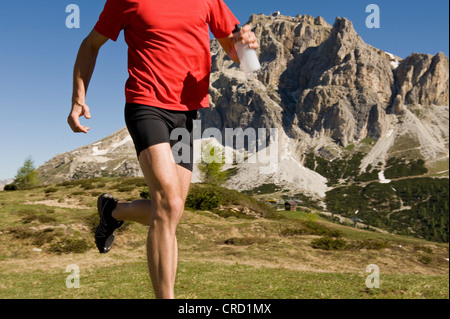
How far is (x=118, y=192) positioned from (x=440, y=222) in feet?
475

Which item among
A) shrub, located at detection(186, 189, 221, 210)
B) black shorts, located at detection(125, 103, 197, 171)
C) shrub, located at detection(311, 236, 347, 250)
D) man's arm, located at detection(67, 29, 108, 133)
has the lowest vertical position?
shrub, located at detection(311, 236, 347, 250)

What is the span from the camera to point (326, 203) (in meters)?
168

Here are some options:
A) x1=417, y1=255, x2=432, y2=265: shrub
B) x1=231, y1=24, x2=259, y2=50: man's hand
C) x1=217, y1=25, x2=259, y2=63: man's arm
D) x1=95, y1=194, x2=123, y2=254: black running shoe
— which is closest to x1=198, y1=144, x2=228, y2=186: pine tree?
x1=417, y1=255, x2=432, y2=265: shrub

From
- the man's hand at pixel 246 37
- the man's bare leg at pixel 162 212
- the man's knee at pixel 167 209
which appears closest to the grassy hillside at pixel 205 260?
the man's bare leg at pixel 162 212

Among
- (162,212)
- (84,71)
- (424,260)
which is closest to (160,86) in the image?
(84,71)

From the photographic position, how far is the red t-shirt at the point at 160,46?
305 centimetres

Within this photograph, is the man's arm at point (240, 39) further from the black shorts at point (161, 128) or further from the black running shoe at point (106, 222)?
the black running shoe at point (106, 222)

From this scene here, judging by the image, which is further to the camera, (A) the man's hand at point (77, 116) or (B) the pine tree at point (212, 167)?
(B) the pine tree at point (212, 167)

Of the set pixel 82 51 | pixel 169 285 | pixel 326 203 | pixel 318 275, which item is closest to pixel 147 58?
pixel 82 51

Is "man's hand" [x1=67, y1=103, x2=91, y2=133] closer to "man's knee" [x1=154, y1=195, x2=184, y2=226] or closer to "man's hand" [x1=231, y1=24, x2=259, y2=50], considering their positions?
"man's knee" [x1=154, y1=195, x2=184, y2=226]

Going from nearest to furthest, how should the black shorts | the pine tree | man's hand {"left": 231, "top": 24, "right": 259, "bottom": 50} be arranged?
the black shorts, man's hand {"left": 231, "top": 24, "right": 259, "bottom": 50}, the pine tree

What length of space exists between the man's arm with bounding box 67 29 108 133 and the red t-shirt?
107 millimetres

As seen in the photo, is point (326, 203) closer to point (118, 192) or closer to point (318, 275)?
point (118, 192)

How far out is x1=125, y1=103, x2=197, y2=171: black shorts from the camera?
290cm
